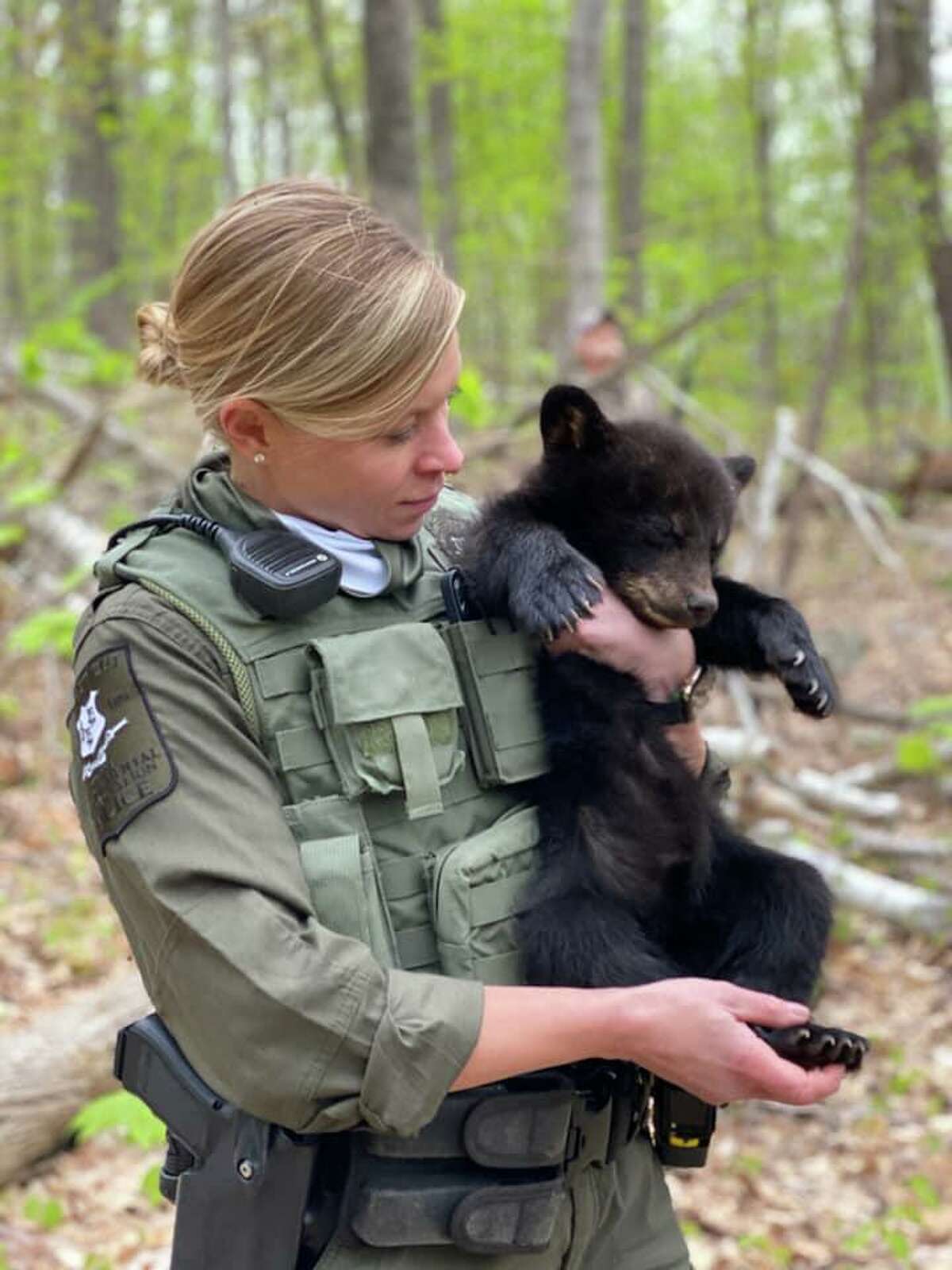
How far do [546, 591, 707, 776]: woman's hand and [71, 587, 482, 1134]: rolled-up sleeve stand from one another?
2.36 feet

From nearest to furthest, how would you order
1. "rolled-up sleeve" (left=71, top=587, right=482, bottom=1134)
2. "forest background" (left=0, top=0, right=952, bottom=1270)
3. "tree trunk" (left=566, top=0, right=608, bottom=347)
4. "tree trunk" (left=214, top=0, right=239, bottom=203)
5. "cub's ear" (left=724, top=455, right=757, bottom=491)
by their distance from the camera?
"rolled-up sleeve" (left=71, top=587, right=482, bottom=1134) → "cub's ear" (left=724, top=455, right=757, bottom=491) → "forest background" (left=0, top=0, right=952, bottom=1270) → "tree trunk" (left=566, top=0, right=608, bottom=347) → "tree trunk" (left=214, top=0, right=239, bottom=203)

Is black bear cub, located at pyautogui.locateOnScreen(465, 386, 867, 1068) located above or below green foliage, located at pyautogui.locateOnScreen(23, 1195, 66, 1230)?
above

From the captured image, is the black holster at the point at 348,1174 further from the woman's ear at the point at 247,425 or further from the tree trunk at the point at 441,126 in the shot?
the tree trunk at the point at 441,126

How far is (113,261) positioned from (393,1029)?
15854 mm

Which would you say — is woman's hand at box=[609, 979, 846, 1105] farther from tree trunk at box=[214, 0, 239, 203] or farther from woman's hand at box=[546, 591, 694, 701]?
tree trunk at box=[214, 0, 239, 203]

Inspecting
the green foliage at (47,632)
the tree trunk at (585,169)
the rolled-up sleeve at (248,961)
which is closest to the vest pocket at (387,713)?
the rolled-up sleeve at (248,961)

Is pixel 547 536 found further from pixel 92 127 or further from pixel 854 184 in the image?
pixel 92 127

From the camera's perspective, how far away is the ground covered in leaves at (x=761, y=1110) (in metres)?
4.15

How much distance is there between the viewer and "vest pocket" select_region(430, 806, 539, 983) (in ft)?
6.31

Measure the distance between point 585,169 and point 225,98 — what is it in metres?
3.86

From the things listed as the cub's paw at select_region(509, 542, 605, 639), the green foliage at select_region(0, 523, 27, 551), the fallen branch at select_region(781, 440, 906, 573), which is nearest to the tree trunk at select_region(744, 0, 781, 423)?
the fallen branch at select_region(781, 440, 906, 573)

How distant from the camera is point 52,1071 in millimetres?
4391

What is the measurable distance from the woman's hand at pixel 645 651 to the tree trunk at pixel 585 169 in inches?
284

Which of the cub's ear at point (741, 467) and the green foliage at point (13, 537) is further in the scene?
the green foliage at point (13, 537)
